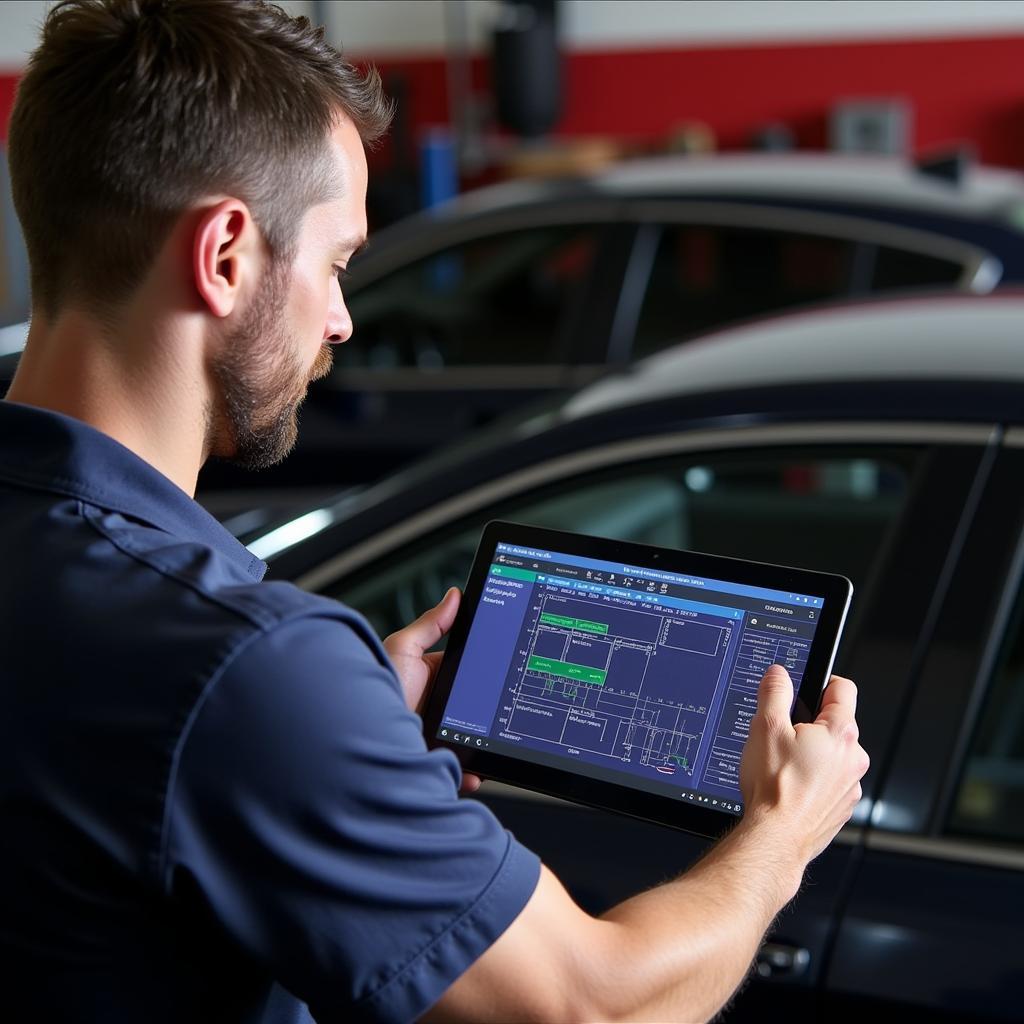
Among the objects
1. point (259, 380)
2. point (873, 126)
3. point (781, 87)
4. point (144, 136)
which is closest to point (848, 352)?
point (259, 380)

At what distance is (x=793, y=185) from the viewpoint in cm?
412

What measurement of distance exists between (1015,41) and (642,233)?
5893 mm

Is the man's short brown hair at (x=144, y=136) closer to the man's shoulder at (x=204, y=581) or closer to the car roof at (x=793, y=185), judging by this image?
the man's shoulder at (x=204, y=581)

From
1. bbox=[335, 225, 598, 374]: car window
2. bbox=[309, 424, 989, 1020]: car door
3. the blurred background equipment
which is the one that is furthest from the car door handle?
the blurred background equipment

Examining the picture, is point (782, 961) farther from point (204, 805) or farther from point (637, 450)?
point (204, 805)

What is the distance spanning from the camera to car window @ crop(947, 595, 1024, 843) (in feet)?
5.78

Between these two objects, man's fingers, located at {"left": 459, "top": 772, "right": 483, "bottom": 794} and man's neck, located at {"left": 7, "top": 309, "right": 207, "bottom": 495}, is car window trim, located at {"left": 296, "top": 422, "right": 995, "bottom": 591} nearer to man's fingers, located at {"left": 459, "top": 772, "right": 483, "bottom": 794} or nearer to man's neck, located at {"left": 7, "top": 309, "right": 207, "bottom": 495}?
man's fingers, located at {"left": 459, "top": 772, "right": 483, "bottom": 794}

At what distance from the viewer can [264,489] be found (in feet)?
13.5

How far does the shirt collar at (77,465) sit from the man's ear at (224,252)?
14cm

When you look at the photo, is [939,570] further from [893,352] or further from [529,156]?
[529,156]

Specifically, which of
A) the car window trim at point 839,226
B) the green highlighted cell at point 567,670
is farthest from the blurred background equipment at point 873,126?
the green highlighted cell at point 567,670

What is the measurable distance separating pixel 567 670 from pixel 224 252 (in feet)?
1.96

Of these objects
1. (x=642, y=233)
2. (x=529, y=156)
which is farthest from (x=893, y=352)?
(x=529, y=156)

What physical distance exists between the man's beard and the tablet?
→ 0.37 meters
